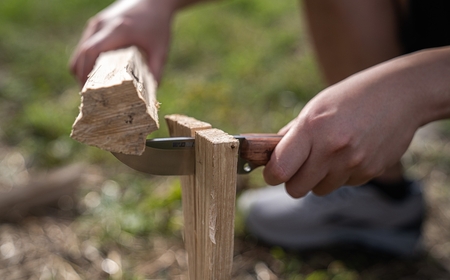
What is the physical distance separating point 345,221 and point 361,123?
931 millimetres

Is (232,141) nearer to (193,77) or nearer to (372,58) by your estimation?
(372,58)

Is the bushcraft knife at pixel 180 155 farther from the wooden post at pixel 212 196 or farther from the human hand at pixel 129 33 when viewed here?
the human hand at pixel 129 33

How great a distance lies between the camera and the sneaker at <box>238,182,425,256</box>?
180cm

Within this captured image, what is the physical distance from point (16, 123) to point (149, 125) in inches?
83.6

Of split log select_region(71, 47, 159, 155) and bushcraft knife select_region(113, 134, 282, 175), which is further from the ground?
split log select_region(71, 47, 159, 155)

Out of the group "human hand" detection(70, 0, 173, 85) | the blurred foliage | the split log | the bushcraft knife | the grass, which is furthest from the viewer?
the blurred foliage

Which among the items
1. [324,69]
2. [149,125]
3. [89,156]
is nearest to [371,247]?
Result: [324,69]

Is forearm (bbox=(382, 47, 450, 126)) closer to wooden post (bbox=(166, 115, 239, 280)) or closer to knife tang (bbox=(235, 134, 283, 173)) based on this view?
knife tang (bbox=(235, 134, 283, 173))

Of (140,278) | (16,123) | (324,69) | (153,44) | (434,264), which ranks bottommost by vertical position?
(434,264)

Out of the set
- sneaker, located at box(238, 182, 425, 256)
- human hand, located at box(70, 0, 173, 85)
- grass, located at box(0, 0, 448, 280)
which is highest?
human hand, located at box(70, 0, 173, 85)

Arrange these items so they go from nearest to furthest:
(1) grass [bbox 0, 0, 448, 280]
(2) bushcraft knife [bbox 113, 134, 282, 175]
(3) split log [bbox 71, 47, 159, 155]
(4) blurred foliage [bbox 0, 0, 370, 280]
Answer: (3) split log [bbox 71, 47, 159, 155], (2) bushcraft knife [bbox 113, 134, 282, 175], (1) grass [bbox 0, 0, 448, 280], (4) blurred foliage [bbox 0, 0, 370, 280]

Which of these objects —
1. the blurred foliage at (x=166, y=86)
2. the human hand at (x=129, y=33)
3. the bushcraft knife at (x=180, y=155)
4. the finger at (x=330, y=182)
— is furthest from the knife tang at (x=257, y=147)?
the blurred foliage at (x=166, y=86)

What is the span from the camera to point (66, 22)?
4379 mm

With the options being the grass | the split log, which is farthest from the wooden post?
the grass
